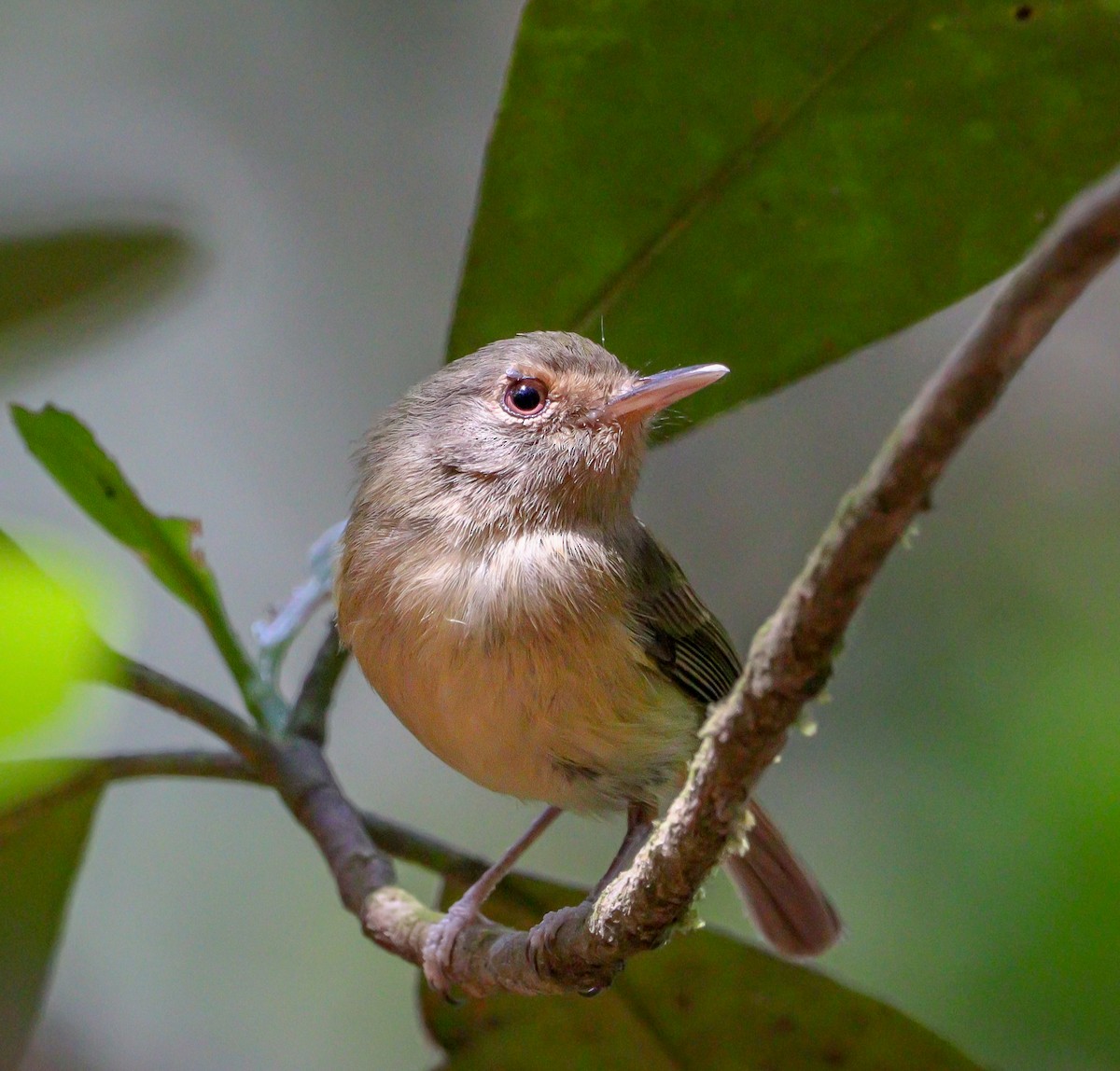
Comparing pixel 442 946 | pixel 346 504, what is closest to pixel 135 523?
pixel 442 946

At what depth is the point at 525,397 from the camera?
2541 millimetres

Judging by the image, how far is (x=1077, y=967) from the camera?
2414 millimetres

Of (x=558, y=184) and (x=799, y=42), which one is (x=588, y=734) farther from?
(x=799, y=42)

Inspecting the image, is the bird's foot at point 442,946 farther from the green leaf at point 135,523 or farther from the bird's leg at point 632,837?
the green leaf at point 135,523

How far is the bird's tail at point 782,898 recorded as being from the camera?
2865mm

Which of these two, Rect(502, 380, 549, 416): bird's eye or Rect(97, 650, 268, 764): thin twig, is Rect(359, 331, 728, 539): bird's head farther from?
Rect(97, 650, 268, 764): thin twig

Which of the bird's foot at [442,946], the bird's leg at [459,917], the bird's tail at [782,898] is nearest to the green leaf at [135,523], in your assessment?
the bird's leg at [459,917]

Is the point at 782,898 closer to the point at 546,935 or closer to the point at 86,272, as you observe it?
the point at 546,935

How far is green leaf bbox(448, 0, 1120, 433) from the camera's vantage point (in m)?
2.21

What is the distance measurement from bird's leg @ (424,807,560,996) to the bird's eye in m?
0.80

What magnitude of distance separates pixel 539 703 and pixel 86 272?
1376 millimetres

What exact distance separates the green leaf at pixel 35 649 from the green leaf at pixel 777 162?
1623 mm

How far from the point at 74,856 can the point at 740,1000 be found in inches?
52.6

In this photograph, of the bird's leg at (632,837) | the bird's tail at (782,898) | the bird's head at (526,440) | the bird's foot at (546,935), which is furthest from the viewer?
the bird's tail at (782,898)
